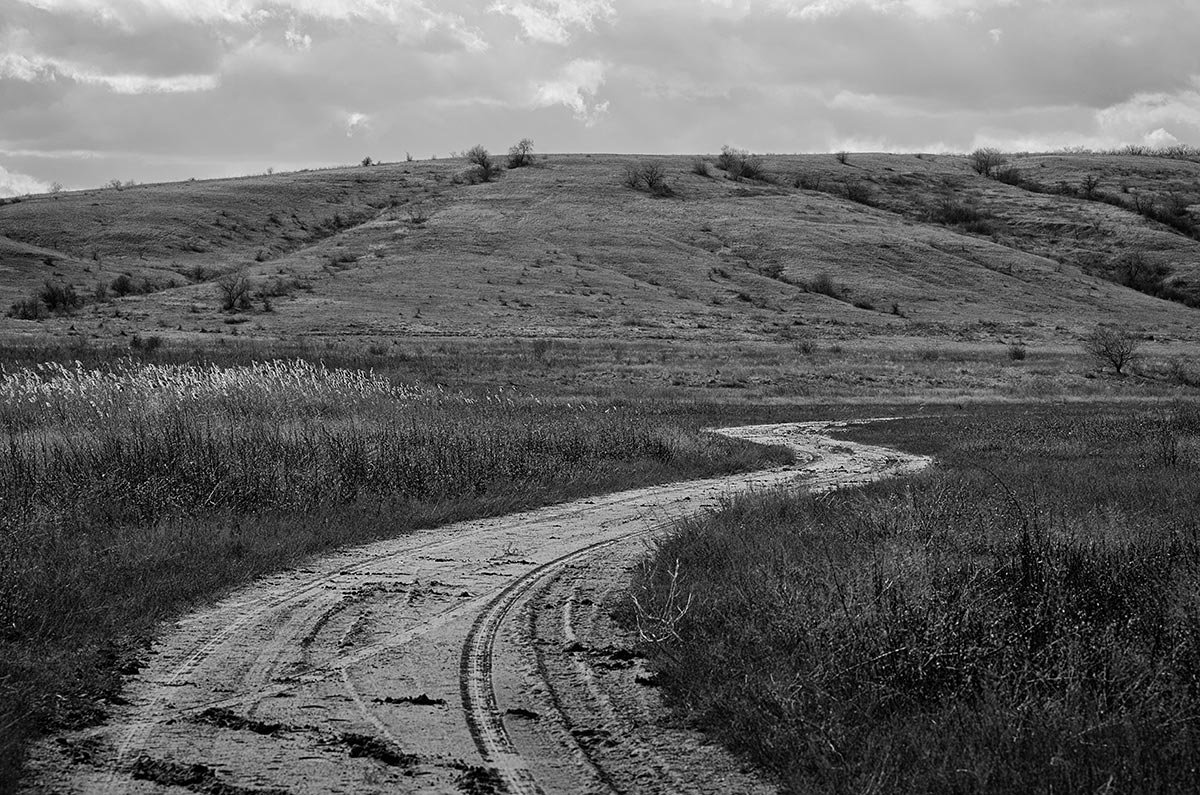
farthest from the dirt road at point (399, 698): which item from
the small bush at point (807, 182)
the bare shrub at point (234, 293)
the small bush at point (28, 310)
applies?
the small bush at point (807, 182)

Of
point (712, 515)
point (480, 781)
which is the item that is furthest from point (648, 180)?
point (480, 781)

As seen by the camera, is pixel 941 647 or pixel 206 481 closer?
pixel 941 647

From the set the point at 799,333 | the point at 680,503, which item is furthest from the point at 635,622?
the point at 799,333

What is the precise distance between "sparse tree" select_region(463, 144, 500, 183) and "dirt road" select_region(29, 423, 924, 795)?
4473 inches

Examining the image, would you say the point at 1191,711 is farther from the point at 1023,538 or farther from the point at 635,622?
the point at 635,622

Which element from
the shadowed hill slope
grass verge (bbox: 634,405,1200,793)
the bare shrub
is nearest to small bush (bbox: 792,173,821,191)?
the shadowed hill slope

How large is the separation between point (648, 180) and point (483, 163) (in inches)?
832

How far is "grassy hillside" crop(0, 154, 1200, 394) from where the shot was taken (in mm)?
62594

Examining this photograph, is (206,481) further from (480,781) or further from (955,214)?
(955,214)

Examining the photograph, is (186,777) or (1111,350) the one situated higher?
(186,777)

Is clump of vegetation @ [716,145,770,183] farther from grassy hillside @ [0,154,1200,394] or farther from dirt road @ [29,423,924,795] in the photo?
dirt road @ [29,423,924,795]

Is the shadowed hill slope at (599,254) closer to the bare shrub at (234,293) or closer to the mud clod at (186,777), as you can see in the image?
the bare shrub at (234,293)

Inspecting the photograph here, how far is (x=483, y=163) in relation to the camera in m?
127

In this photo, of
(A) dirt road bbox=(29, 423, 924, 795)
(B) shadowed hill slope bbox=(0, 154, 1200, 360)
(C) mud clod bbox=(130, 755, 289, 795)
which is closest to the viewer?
(C) mud clod bbox=(130, 755, 289, 795)
